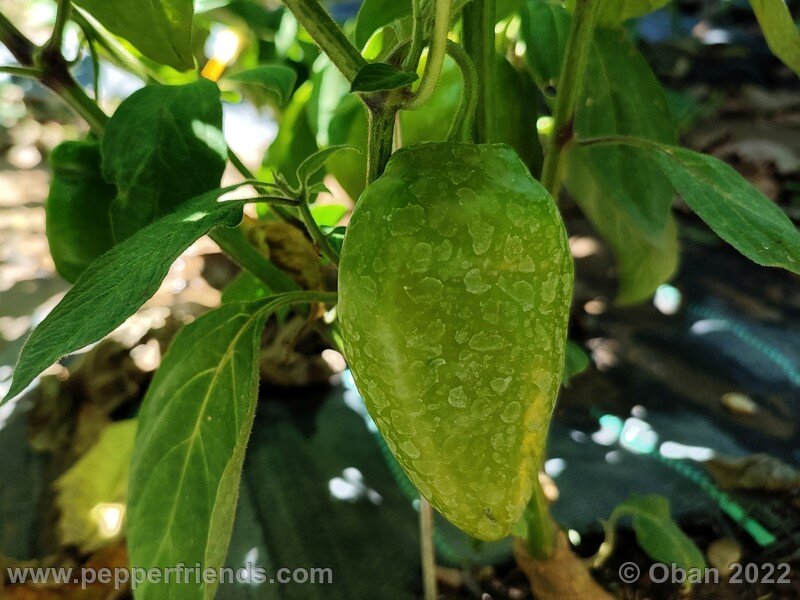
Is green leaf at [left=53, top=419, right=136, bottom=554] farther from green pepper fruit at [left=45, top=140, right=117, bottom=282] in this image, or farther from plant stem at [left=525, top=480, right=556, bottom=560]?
plant stem at [left=525, top=480, right=556, bottom=560]

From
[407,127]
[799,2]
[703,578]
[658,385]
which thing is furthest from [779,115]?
[407,127]

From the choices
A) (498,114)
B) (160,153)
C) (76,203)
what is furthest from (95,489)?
(498,114)

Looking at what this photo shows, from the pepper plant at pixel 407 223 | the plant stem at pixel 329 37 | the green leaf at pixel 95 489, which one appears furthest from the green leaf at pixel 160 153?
the green leaf at pixel 95 489

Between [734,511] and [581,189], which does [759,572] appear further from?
[581,189]

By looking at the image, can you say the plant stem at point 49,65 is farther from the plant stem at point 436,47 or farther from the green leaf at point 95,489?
the green leaf at point 95,489

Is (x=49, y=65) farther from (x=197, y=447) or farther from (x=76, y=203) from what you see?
(x=197, y=447)

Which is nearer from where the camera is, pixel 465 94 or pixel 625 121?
pixel 465 94

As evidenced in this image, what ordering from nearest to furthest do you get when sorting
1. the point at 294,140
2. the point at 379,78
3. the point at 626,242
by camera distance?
the point at 379,78 → the point at 626,242 → the point at 294,140
